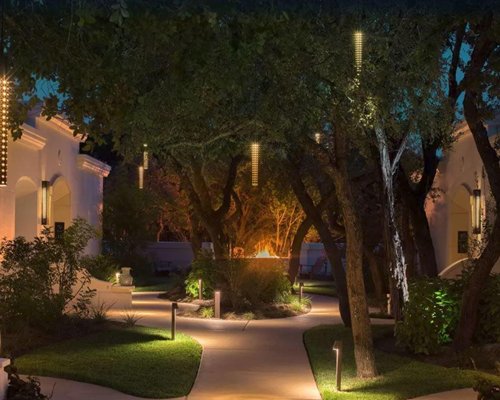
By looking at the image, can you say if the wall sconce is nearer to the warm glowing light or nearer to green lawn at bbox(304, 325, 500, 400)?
green lawn at bbox(304, 325, 500, 400)

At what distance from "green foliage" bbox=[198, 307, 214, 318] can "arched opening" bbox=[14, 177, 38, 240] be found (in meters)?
5.25

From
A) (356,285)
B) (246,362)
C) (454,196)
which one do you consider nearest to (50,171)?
(246,362)

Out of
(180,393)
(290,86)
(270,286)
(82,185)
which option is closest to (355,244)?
(290,86)

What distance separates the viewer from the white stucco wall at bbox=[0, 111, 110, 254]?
17.9m

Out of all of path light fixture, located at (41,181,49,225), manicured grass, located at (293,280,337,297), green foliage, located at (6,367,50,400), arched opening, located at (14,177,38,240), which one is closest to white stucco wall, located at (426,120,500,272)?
manicured grass, located at (293,280,337,297)

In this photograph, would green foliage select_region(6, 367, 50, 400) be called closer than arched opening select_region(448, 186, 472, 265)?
Yes

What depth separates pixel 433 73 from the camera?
13359 millimetres

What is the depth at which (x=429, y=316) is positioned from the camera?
591 inches

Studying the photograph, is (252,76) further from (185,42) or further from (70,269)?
(70,269)

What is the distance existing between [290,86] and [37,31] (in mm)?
4564

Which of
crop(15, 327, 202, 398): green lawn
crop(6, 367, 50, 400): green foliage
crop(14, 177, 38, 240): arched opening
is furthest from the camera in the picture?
crop(14, 177, 38, 240): arched opening

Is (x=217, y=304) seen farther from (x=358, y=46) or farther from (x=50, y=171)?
(x=358, y=46)

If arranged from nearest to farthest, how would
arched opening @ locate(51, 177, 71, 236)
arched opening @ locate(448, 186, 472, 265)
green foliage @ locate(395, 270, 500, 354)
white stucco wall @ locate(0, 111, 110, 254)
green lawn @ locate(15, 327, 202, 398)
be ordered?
1. green lawn @ locate(15, 327, 202, 398)
2. green foliage @ locate(395, 270, 500, 354)
3. white stucco wall @ locate(0, 111, 110, 254)
4. arched opening @ locate(51, 177, 71, 236)
5. arched opening @ locate(448, 186, 472, 265)

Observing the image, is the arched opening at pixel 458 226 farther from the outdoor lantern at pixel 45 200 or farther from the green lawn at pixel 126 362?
the outdoor lantern at pixel 45 200
